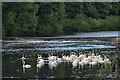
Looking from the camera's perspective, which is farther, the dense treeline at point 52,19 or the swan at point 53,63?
the dense treeline at point 52,19

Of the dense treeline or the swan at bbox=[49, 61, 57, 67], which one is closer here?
the swan at bbox=[49, 61, 57, 67]

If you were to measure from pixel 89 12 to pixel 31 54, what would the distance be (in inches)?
2098

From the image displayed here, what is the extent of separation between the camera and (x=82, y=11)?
7806 centimetres

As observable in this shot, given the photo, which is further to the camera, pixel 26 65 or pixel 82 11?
pixel 82 11

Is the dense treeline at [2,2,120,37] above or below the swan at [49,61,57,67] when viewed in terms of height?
above

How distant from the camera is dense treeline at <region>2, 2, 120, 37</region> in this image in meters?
57.2

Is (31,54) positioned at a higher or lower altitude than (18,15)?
lower

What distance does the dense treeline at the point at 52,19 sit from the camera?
5725 cm

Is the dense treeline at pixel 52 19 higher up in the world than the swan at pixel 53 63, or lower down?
higher up

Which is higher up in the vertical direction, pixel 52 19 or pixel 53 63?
pixel 52 19

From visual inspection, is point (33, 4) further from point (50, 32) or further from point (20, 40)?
point (20, 40)

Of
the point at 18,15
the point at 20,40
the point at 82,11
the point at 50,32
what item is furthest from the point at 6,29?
the point at 82,11

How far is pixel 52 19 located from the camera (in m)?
63.2

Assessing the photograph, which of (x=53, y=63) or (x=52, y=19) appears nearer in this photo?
(x=53, y=63)
